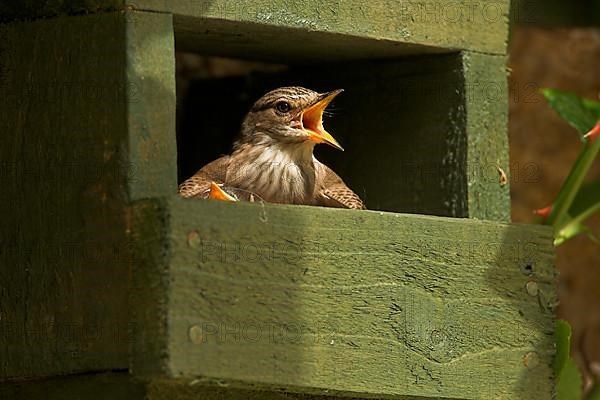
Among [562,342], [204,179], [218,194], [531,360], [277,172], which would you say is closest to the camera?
[218,194]

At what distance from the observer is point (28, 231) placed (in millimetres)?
3686

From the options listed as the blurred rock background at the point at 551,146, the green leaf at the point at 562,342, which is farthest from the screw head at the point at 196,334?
the blurred rock background at the point at 551,146

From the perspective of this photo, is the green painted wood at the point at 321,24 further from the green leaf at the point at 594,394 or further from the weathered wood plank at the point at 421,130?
the green leaf at the point at 594,394

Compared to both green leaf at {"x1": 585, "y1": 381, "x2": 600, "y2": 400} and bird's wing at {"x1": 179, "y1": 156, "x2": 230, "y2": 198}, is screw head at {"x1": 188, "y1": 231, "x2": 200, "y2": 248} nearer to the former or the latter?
bird's wing at {"x1": 179, "y1": 156, "x2": 230, "y2": 198}

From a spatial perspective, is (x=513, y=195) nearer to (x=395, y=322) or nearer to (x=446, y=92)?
(x=446, y=92)

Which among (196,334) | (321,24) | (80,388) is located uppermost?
(321,24)

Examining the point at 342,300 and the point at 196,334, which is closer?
the point at 196,334

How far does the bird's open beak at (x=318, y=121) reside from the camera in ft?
13.9

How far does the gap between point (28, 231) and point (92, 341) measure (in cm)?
34

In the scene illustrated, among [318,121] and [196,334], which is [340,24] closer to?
[318,121]

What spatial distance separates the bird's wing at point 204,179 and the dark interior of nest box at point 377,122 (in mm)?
388

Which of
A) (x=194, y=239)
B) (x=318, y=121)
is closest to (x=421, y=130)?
(x=318, y=121)

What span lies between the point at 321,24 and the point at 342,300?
0.72 metres

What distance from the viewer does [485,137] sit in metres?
4.14
